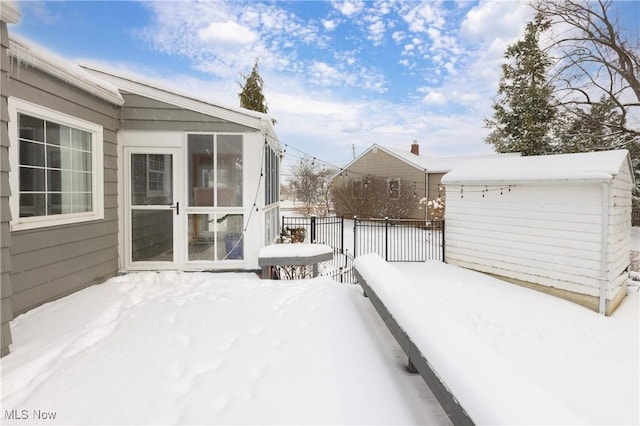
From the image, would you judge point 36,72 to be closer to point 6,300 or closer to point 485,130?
point 6,300

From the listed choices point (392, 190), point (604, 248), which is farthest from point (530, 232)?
point (392, 190)

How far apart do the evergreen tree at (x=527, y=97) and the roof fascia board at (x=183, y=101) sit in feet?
41.5

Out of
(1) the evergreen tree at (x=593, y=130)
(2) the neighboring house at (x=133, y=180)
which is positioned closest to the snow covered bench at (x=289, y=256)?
(2) the neighboring house at (x=133, y=180)

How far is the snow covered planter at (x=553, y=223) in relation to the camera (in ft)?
19.7

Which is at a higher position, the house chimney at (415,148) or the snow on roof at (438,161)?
the house chimney at (415,148)

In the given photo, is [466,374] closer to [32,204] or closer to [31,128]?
[32,204]

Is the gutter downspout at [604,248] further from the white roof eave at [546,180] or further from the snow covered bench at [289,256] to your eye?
the snow covered bench at [289,256]

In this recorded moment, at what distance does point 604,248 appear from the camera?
5.91 meters

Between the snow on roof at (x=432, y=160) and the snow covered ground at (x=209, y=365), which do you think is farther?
the snow on roof at (x=432, y=160)

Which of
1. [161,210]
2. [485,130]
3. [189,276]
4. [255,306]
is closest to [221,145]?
[161,210]

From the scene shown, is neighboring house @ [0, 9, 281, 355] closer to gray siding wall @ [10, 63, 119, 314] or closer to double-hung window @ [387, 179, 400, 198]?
gray siding wall @ [10, 63, 119, 314]

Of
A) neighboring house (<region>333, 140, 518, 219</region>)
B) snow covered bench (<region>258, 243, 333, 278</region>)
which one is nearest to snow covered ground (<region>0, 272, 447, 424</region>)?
snow covered bench (<region>258, 243, 333, 278</region>)

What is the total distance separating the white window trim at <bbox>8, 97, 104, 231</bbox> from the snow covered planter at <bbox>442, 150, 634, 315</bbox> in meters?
7.78

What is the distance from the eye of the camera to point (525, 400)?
126 centimetres
